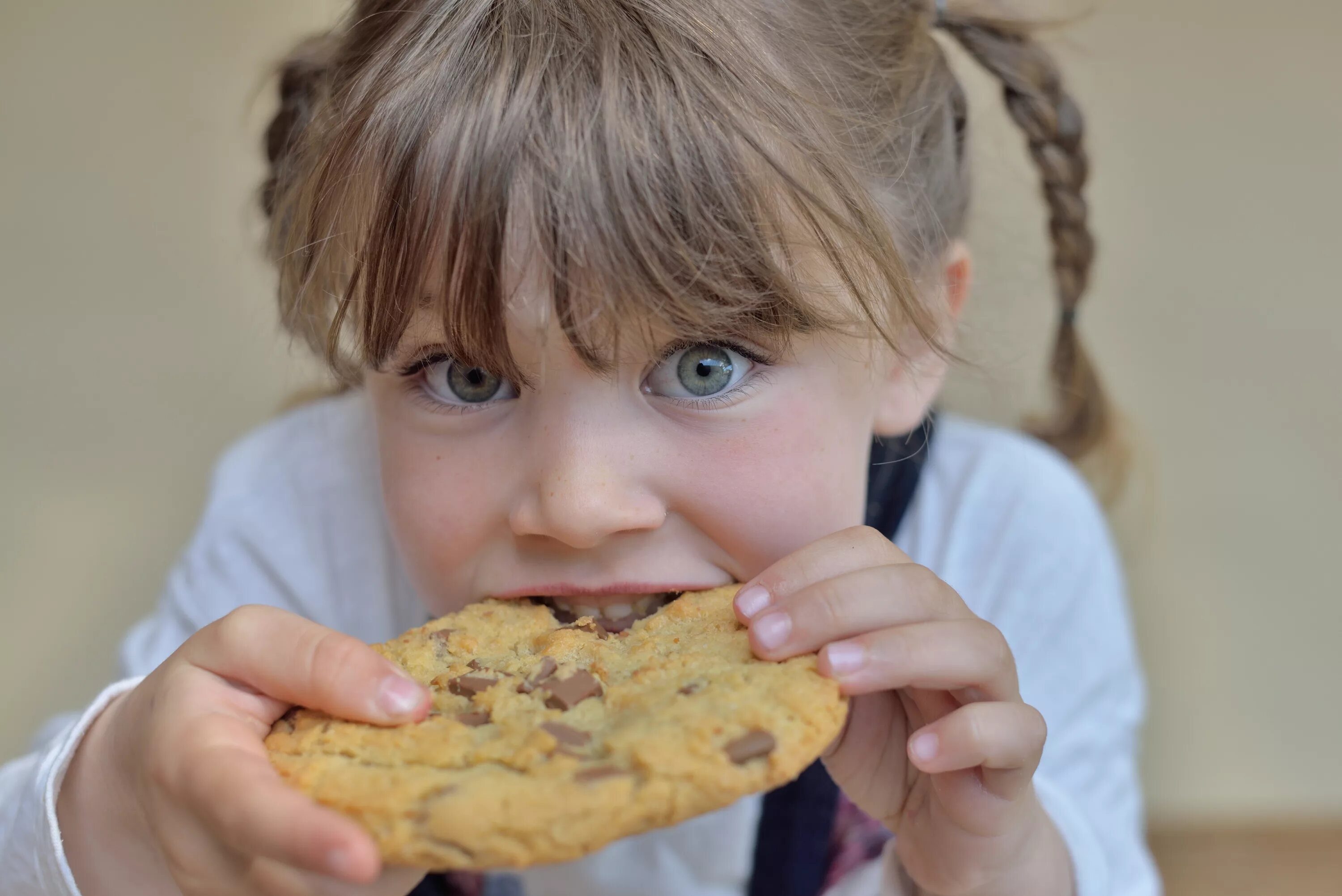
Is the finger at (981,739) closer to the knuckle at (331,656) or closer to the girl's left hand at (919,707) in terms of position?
the girl's left hand at (919,707)

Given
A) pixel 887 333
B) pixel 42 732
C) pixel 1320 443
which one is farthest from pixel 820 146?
pixel 1320 443

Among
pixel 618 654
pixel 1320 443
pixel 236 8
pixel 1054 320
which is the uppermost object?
pixel 236 8

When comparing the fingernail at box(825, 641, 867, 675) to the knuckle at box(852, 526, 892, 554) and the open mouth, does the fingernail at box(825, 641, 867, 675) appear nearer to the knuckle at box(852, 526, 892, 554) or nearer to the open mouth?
the knuckle at box(852, 526, 892, 554)

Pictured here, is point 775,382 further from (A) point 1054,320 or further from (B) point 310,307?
(A) point 1054,320

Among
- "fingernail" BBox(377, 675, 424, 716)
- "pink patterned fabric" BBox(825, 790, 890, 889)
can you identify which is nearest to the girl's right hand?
"fingernail" BBox(377, 675, 424, 716)

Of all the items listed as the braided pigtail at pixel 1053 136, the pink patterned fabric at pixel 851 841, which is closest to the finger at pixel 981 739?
the pink patterned fabric at pixel 851 841

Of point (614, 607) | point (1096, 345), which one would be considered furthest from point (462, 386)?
point (1096, 345)

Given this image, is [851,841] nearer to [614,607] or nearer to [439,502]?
[614,607]
